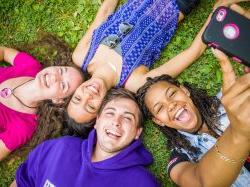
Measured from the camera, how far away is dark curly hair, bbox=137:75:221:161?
13.4 feet

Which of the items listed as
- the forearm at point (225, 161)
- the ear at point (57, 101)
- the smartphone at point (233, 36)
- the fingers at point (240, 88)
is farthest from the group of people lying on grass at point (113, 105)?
the fingers at point (240, 88)

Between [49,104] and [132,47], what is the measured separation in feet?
4.01

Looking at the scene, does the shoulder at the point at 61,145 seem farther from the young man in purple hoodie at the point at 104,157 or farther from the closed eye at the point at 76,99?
the closed eye at the point at 76,99

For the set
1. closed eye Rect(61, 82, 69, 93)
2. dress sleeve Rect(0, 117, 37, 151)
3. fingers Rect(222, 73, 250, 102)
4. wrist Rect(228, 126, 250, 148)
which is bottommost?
dress sleeve Rect(0, 117, 37, 151)

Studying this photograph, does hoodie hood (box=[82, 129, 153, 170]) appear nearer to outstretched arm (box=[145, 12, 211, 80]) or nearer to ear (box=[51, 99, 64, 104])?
ear (box=[51, 99, 64, 104])

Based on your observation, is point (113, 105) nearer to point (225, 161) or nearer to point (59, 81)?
point (59, 81)

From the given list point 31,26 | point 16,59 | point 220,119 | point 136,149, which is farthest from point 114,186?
point 31,26

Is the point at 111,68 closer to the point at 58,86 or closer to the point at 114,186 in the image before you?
the point at 58,86

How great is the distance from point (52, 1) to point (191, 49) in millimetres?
2105

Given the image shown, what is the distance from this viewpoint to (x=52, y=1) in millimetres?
5324

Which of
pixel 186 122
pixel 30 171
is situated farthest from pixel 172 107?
pixel 30 171

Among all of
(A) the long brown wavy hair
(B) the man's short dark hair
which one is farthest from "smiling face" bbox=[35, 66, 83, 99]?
(B) the man's short dark hair

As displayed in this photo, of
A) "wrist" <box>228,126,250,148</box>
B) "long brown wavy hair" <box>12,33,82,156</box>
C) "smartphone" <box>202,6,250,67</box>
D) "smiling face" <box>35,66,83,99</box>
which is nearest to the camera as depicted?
"wrist" <box>228,126,250,148</box>

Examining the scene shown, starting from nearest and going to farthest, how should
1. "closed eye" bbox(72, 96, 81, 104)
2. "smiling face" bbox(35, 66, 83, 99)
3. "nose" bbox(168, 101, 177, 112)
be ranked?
"nose" bbox(168, 101, 177, 112), "closed eye" bbox(72, 96, 81, 104), "smiling face" bbox(35, 66, 83, 99)
